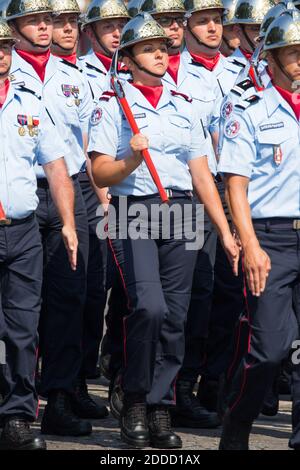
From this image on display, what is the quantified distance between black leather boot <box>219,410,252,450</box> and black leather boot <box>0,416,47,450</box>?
1.05 metres

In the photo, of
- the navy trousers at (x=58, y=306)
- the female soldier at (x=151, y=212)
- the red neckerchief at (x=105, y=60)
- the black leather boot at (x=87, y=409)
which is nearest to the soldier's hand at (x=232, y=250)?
the female soldier at (x=151, y=212)

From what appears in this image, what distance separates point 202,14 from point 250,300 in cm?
336

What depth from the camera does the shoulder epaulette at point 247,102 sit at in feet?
27.1

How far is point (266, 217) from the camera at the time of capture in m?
8.23

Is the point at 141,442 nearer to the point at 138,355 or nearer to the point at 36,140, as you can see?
the point at 138,355

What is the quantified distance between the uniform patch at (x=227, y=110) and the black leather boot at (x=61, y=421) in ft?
6.57

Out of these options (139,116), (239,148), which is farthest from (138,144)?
(239,148)

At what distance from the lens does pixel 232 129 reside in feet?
27.1

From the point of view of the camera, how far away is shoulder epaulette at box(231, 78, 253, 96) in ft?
27.8

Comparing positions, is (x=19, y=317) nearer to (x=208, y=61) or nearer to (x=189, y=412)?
(x=189, y=412)

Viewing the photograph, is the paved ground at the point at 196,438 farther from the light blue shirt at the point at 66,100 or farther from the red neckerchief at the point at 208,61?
the red neckerchief at the point at 208,61

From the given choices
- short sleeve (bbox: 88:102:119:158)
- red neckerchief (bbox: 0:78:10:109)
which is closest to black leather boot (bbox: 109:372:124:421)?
short sleeve (bbox: 88:102:119:158)

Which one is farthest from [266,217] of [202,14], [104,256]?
A: [202,14]

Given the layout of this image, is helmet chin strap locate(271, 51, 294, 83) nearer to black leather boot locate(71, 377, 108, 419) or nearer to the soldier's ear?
the soldier's ear
